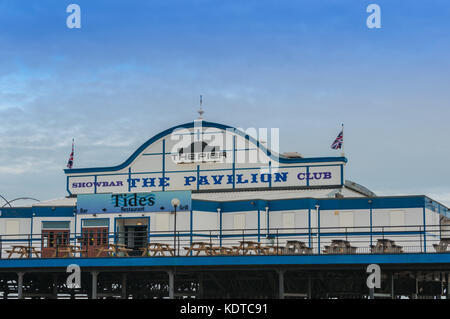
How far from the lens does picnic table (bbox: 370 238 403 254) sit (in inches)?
1537

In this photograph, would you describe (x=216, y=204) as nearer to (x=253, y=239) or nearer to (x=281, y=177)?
(x=253, y=239)

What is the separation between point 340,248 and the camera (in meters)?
39.8

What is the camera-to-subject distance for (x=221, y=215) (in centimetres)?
4844

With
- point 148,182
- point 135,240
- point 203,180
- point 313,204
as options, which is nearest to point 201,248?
point 313,204

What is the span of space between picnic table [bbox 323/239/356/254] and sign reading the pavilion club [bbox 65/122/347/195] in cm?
877

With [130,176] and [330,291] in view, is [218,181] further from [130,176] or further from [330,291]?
[330,291]

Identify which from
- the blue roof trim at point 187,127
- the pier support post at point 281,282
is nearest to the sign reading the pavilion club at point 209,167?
the blue roof trim at point 187,127

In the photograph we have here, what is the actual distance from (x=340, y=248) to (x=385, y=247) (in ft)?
6.95

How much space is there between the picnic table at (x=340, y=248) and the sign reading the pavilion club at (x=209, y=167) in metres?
8.77

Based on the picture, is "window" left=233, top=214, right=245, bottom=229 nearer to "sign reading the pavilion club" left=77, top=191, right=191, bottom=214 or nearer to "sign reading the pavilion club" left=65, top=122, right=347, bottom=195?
"sign reading the pavilion club" left=77, top=191, right=191, bottom=214

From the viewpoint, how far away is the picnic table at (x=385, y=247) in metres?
39.0

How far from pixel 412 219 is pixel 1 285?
2428 cm

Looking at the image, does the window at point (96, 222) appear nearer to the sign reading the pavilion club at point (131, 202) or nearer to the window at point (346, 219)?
the sign reading the pavilion club at point (131, 202)
